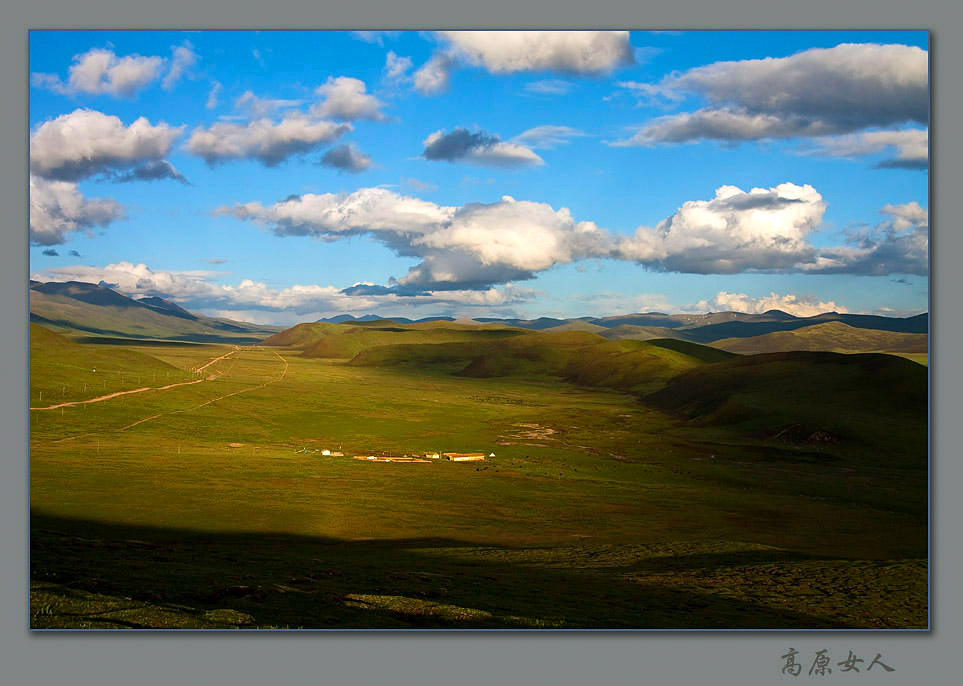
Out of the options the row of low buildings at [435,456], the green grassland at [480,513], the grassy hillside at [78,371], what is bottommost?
the row of low buildings at [435,456]

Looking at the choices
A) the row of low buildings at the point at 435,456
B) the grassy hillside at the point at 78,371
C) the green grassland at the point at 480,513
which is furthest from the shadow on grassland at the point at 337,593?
the row of low buildings at the point at 435,456

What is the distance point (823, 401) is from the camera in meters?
84.0

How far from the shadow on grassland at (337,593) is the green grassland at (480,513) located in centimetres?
9

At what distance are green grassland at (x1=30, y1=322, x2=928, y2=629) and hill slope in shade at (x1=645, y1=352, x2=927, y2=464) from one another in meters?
0.42

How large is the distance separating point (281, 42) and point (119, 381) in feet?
222

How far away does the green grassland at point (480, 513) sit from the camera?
73.8 feet

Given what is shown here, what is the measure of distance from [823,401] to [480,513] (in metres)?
62.4

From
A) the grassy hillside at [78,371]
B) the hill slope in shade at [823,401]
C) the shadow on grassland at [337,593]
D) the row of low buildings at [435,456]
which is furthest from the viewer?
the hill slope in shade at [823,401]

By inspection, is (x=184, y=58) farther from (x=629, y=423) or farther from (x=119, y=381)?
(x=629, y=423)

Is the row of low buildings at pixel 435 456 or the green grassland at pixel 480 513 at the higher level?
the green grassland at pixel 480 513

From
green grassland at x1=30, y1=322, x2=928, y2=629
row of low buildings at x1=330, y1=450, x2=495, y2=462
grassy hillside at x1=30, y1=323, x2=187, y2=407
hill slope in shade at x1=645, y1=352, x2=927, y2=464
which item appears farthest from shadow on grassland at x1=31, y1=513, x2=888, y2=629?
hill slope in shade at x1=645, y1=352, x2=927, y2=464

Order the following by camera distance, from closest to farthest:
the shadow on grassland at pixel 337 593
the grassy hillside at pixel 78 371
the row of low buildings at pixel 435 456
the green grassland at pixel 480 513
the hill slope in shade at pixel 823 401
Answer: the shadow on grassland at pixel 337 593, the green grassland at pixel 480 513, the grassy hillside at pixel 78 371, the row of low buildings at pixel 435 456, the hill slope in shade at pixel 823 401

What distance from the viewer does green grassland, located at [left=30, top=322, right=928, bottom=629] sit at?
73.8ft

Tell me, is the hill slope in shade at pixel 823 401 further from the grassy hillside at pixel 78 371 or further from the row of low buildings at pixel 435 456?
the grassy hillside at pixel 78 371
